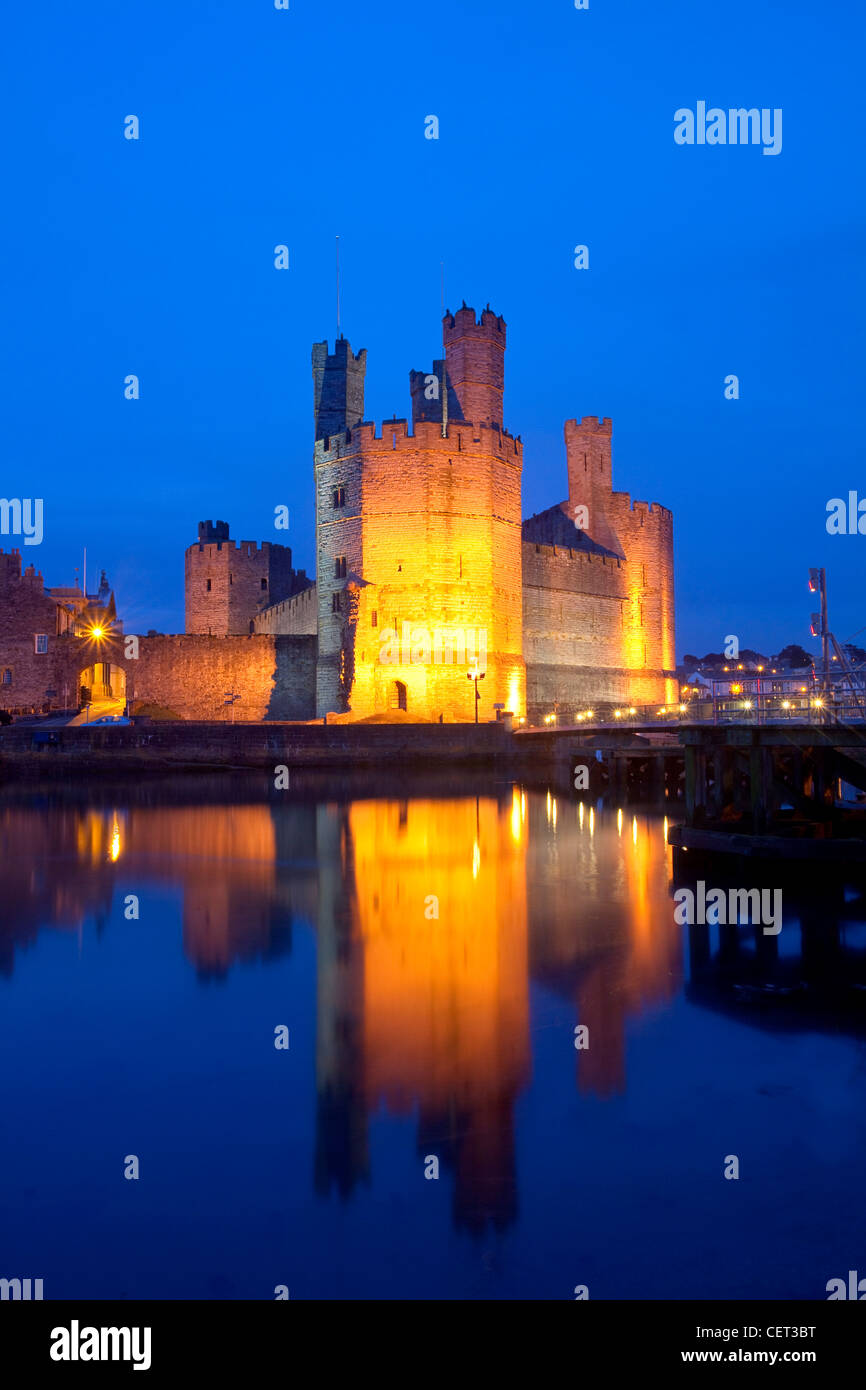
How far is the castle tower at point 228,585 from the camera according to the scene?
41969 millimetres

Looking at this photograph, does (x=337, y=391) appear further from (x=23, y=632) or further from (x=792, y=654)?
(x=792, y=654)

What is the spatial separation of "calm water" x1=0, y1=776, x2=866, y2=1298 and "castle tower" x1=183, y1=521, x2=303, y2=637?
108 feet

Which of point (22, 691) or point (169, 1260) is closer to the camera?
point (169, 1260)

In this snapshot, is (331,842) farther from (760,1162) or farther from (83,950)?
(760,1162)

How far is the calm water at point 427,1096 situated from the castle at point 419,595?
1994 centimetres

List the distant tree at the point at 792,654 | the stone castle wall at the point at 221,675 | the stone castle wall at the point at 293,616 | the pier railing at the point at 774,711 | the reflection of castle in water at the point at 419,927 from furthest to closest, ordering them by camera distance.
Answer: the distant tree at the point at 792,654 < the stone castle wall at the point at 293,616 < the stone castle wall at the point at 221,675 < the pier railing at the point at 774,711 < the reflection of castle in water at the point at 419,927

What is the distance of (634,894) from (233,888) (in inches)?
156

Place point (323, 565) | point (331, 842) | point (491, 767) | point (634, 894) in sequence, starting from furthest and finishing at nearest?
point (323, 565) → point (491, 767) → point (331, 842) → point (634, 894)

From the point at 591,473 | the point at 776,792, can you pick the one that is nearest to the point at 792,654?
the point at 591,473

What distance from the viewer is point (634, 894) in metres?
9.88

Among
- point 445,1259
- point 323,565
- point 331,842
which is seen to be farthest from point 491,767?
point 445,1259

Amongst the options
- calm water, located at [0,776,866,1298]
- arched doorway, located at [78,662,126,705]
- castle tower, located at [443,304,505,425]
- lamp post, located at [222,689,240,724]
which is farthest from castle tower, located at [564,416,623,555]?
calm water, located at [0,776,866,1298]
